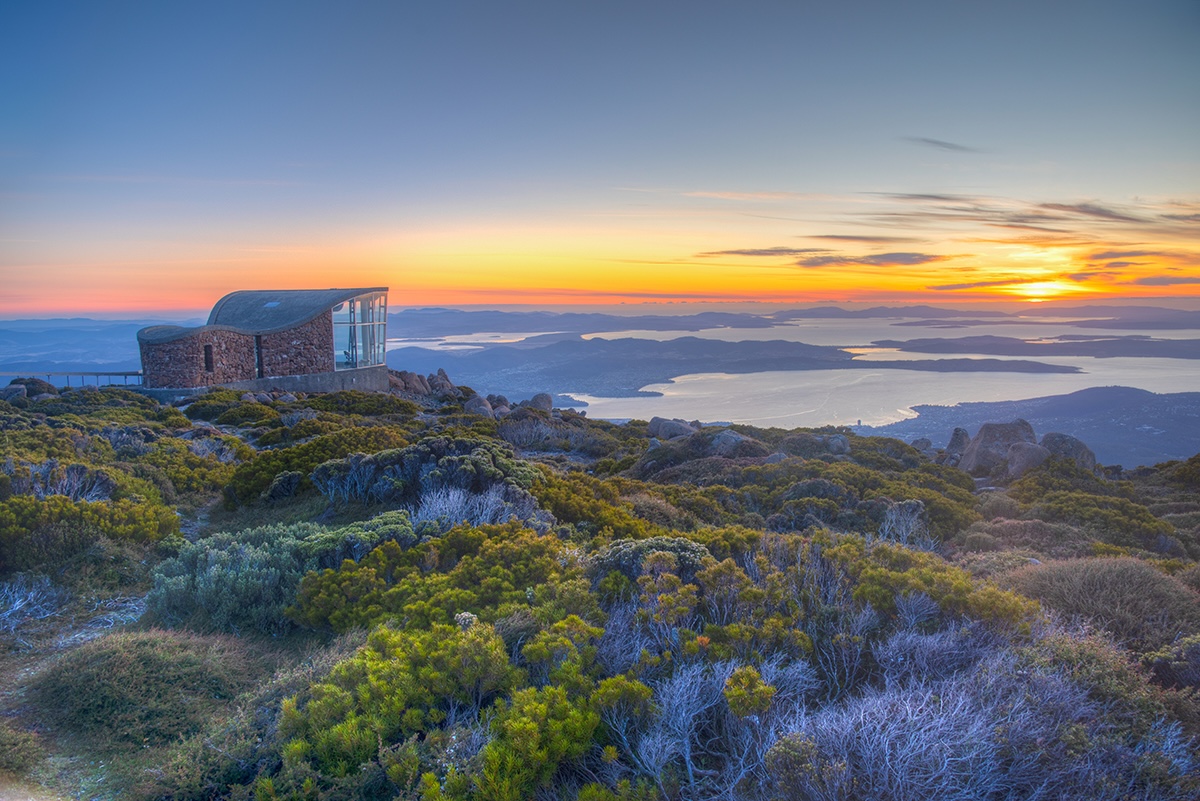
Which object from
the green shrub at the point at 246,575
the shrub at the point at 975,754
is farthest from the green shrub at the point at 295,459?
the shrub at the point at 975,754

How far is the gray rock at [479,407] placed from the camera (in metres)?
21.9

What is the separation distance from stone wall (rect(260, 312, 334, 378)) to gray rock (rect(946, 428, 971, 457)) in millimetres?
21052

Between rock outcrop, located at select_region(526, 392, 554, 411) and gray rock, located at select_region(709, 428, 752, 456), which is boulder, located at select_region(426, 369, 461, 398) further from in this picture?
gray rock, located at select_region(709, 428, 752, 456)

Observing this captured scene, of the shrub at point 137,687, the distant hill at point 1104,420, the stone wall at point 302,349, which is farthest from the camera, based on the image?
the stone wall at point 302,349

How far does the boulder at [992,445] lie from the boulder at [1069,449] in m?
0.53

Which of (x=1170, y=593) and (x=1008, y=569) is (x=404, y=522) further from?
(x=1170, y=593)

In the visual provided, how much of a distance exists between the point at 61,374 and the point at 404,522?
73.4ft

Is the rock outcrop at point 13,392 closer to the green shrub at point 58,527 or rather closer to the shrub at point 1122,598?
the green shrub at point 58,527

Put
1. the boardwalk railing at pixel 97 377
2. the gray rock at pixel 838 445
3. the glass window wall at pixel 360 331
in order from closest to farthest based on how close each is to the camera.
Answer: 1. the gray rock at pixel 838 445
2. the boardwalk railing at pixel 97 377
3. the glass window wall at pixel 360 331

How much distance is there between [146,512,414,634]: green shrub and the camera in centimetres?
477

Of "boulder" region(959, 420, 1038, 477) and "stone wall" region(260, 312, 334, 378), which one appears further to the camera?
"stone wall" region(260, 312, 334, 378)

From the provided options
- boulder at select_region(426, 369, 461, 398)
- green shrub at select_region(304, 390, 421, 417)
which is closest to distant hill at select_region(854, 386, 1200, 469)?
boulder at select_region(426, 369, 461, 398)

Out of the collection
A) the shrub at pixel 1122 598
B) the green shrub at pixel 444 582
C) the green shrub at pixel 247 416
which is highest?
the shrub at pixel 1122 598

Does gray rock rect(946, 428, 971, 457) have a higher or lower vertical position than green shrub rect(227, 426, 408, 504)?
lower
